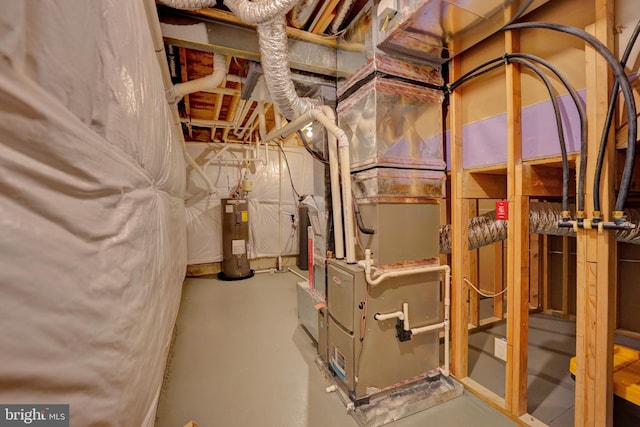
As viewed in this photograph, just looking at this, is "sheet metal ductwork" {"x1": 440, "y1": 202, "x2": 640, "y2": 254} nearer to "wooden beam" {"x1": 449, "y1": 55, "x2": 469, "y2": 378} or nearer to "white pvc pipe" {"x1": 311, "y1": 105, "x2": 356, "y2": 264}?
"wooden beam" {"x1": 449, "y1": 55, "x2": 469, "y2": 378}

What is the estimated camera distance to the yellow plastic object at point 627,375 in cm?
124

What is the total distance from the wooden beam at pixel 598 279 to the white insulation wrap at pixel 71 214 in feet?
6.43

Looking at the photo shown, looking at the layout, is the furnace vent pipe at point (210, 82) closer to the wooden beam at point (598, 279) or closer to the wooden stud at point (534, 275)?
the wooden beam at point (598, 279)

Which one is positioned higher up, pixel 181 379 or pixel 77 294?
pixel 77 294

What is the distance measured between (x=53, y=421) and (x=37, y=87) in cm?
63

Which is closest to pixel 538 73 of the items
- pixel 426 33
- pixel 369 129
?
pixel 426 33

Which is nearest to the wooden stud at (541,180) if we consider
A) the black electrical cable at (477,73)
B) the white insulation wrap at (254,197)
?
the black electrical cable at (477,73)

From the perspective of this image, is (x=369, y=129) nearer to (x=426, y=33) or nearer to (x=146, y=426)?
(x=426, y=33)

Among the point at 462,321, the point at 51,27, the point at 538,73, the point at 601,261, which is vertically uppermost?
the point at 538,73

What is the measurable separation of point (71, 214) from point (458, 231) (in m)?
2.07

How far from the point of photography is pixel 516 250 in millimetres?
1528

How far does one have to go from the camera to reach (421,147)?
1.84 meters

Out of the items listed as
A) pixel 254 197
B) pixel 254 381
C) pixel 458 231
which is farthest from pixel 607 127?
pixel 254 197

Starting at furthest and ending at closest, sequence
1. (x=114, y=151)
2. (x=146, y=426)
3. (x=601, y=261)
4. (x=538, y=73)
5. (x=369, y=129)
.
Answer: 1. (x=369, y=129)
2. (x=538, y=73)
3. (x=601, y=261)
4. (x=146, y=426)
5. (x=114, y=151)
